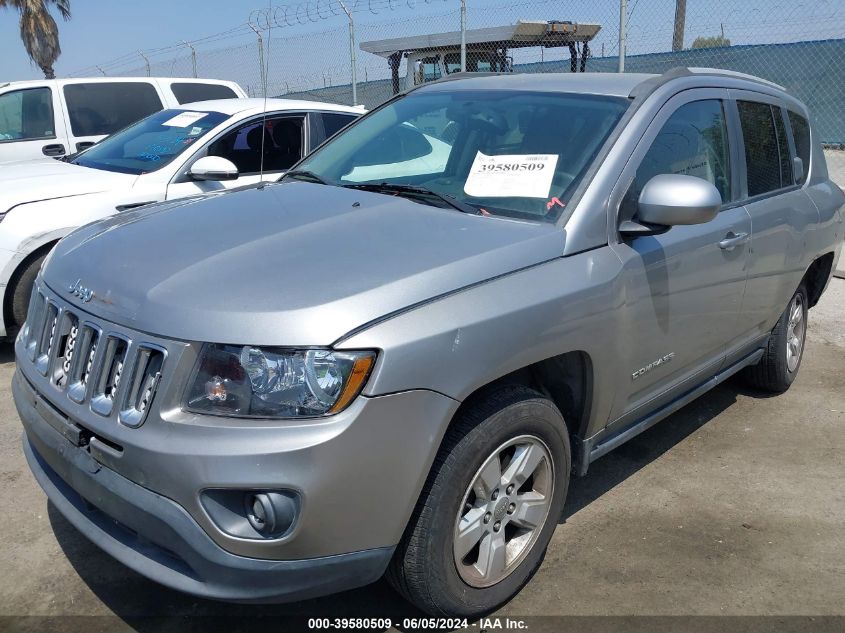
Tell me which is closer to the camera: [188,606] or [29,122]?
[188,606]

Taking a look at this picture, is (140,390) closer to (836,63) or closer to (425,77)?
(425,77)

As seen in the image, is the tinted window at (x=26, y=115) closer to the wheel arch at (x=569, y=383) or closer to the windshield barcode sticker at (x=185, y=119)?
the windshield barcode sticker at (x=185, y=119)

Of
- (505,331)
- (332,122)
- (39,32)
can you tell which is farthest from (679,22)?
(39,32)

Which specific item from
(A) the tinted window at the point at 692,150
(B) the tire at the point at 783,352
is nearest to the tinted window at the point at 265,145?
(A) the tinted window at the point at 692,150

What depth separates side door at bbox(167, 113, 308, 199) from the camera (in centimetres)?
546

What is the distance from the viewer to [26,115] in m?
8.53

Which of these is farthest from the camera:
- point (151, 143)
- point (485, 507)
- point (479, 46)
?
point (479, 46)

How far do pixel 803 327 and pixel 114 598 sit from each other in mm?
4247

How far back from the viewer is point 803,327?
4902 millimetres

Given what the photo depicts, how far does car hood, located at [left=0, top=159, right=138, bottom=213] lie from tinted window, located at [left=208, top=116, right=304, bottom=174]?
742 millimetres

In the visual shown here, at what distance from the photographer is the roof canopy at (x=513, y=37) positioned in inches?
397

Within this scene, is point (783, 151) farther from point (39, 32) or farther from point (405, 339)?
point (39, 32)

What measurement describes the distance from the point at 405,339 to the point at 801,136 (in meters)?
3.53

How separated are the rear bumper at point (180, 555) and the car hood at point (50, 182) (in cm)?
313
